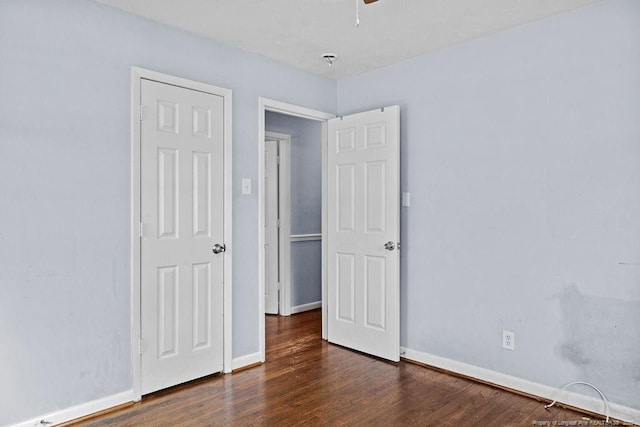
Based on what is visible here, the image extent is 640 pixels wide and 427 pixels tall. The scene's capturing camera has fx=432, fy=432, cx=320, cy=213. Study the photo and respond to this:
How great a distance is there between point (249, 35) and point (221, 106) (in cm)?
54

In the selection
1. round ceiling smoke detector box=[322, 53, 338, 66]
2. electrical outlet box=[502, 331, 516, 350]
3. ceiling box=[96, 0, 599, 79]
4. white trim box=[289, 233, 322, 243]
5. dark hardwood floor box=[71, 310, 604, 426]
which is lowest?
dark hardwood floor box=[71, 310, 604, 426]

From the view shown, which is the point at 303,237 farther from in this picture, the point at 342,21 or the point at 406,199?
the point at 342,21

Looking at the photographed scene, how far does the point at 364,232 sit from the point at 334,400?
1.43 meters

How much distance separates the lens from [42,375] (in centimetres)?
238

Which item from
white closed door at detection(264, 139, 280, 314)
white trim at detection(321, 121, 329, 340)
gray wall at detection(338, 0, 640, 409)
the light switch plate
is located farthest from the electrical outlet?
white closed door at detection(264, 139, 280, 314)

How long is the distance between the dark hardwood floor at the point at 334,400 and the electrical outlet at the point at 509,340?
305 mm

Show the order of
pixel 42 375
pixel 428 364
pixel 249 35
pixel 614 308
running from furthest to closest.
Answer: pixel 428 364 → pixel 249 35 → pixel 614 308 → pixel 42 375

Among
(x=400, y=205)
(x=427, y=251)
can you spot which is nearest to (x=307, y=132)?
(x=400, y=205)

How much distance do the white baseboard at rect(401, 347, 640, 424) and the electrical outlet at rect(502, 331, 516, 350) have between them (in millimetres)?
200

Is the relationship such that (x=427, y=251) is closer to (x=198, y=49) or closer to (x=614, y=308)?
(x=614, y=308)

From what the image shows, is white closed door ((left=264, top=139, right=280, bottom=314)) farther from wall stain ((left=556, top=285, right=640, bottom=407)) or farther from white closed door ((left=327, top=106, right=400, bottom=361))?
wall stain ((left=556, top=285, right=640, bottom=407))

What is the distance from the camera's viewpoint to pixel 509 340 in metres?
2.98

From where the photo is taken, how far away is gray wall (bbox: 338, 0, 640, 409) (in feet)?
8.29

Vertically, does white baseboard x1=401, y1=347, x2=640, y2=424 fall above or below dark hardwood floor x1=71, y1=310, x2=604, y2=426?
above
